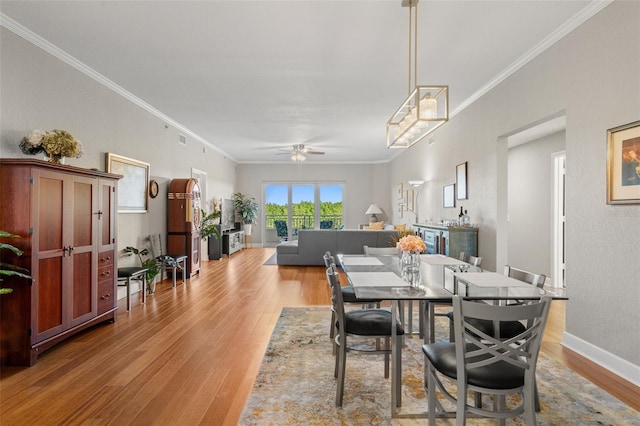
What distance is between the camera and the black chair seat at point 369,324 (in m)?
A: 2.37

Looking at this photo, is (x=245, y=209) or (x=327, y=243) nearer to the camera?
(x=327, y=243)

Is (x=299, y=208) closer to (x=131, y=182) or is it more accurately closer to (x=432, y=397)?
(x=131, y=182)

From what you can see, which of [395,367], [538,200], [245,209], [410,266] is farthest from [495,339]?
[245,209]

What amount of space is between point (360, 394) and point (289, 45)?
3.25 m

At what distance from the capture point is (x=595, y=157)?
2.97 metres

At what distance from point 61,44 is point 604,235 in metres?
5.31

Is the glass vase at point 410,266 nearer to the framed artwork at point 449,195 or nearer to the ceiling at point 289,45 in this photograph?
the ceiling at point 289,45

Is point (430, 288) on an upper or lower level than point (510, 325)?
upper

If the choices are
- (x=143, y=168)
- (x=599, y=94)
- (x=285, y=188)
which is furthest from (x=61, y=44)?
(x=285, y=188)

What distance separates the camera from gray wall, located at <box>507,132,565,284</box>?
5.91 m

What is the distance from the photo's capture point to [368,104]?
568 centimetres

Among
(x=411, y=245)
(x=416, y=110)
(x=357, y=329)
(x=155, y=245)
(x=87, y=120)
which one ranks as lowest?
(x=357, y=329)

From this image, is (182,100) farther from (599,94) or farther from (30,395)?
(599,94)

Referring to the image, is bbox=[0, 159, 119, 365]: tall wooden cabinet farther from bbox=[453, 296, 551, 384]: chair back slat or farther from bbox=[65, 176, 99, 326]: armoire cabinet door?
bbox=[453, 296, 551, 384]: chair back slat
